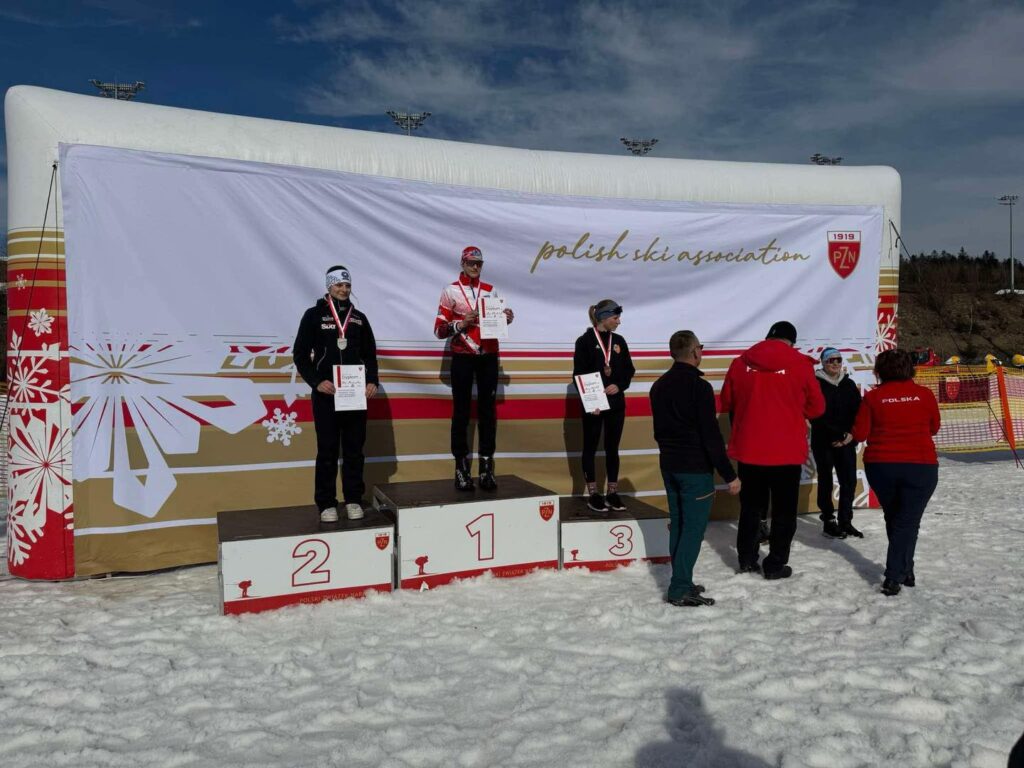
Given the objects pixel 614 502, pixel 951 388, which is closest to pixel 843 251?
pixel 614 502

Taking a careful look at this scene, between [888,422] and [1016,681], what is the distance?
1.53 m

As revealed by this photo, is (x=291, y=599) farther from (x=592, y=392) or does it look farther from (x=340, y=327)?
(x=592, y=392)

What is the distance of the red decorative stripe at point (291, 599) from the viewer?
4.02 m

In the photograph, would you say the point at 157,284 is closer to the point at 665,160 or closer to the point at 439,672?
the point at 439,672

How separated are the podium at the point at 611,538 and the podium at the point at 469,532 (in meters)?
0.12

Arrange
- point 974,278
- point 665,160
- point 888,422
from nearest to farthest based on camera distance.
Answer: point 888,422, point 665,160, point 974,278

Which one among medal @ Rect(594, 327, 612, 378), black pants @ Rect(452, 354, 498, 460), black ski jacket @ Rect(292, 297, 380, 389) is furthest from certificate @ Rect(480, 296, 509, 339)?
black ski jacket @ Rect(292, 297, 380, 389)

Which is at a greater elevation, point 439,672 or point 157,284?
point 157,284

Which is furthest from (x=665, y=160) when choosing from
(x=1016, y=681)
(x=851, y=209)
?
(x=1016, y=681)

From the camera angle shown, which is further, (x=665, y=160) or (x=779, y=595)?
(x=665, y=160)

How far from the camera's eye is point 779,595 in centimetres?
436

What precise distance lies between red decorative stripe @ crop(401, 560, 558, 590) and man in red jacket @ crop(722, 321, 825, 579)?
54.3 inches

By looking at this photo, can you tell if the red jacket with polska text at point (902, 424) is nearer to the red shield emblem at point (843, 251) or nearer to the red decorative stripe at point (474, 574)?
the red decorative stripe at point (474, 574)

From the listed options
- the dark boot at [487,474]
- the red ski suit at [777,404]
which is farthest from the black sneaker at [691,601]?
the dark boot at [487,474]
